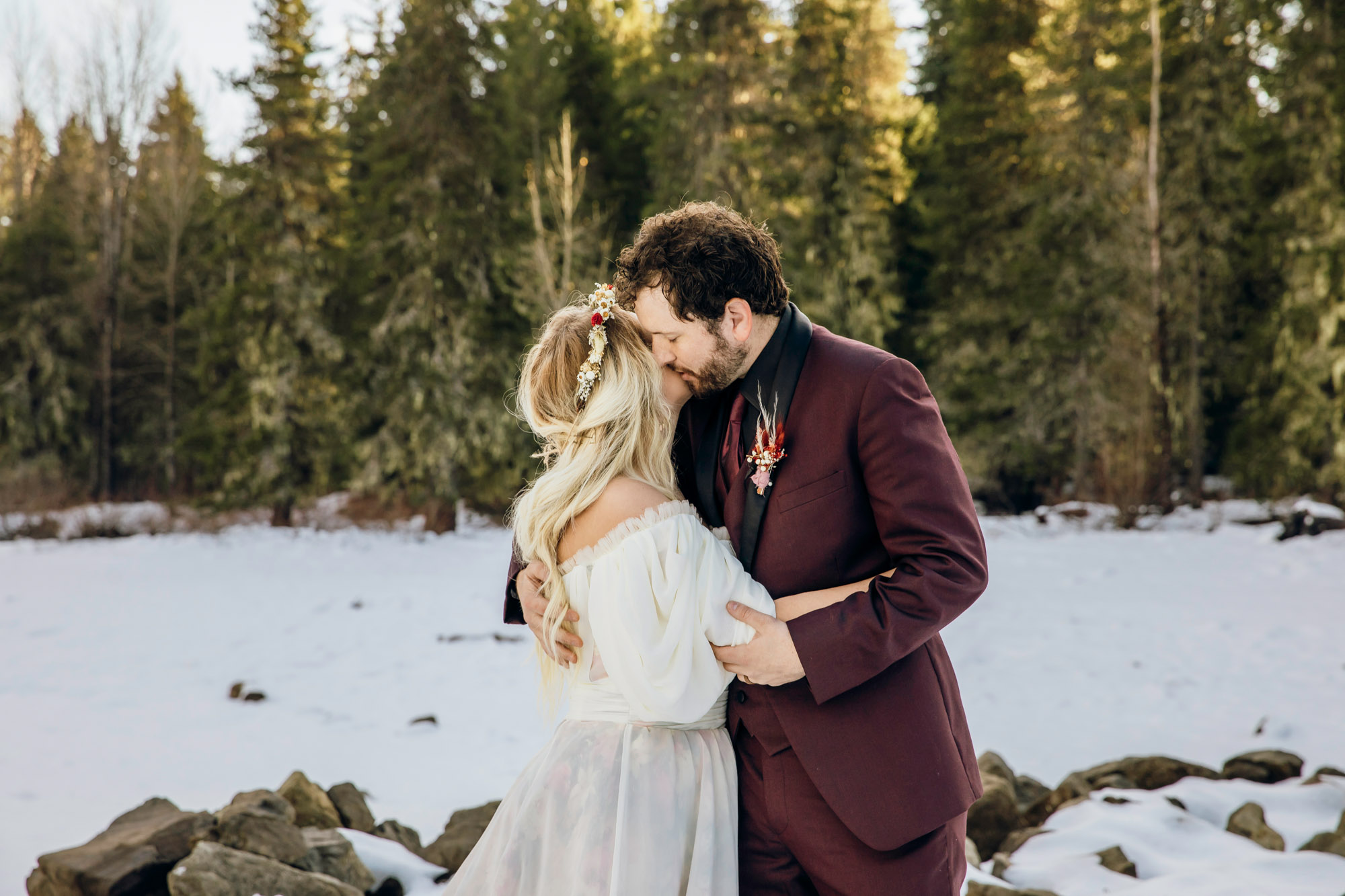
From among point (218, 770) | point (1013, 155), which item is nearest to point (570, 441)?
point (218, 770)

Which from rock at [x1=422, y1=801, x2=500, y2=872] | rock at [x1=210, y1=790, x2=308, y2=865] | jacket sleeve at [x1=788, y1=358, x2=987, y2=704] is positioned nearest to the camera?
jacket sleeve at [x1=788, y1=358, x2=987, y2=704]

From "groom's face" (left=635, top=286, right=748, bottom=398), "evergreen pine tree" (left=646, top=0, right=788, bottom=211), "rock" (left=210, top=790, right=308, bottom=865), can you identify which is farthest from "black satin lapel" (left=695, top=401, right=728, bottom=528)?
"evergreen pine tree" (left=646, top=0, right=788, bottom=211)

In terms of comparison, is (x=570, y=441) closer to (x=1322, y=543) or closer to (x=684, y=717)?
(x=684, y=717)

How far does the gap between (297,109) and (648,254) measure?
16.4m

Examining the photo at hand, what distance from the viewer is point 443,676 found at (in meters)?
8.66

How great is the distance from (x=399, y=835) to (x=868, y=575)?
11.9 feet

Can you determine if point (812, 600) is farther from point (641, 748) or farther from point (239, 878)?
point (239, 878)

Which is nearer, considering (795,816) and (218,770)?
(795,816)

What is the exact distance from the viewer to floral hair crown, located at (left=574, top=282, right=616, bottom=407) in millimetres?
2588

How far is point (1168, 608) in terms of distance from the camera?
376 inches

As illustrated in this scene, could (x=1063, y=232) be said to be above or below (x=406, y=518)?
above

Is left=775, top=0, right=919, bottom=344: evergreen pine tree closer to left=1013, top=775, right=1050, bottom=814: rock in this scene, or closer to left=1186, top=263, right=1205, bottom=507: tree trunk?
left=1186, top=263, right=1205, bottom=507: tree trunk

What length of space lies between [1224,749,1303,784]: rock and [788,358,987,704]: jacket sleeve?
4861mm

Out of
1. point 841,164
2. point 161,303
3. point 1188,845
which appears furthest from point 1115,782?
point 161,303
